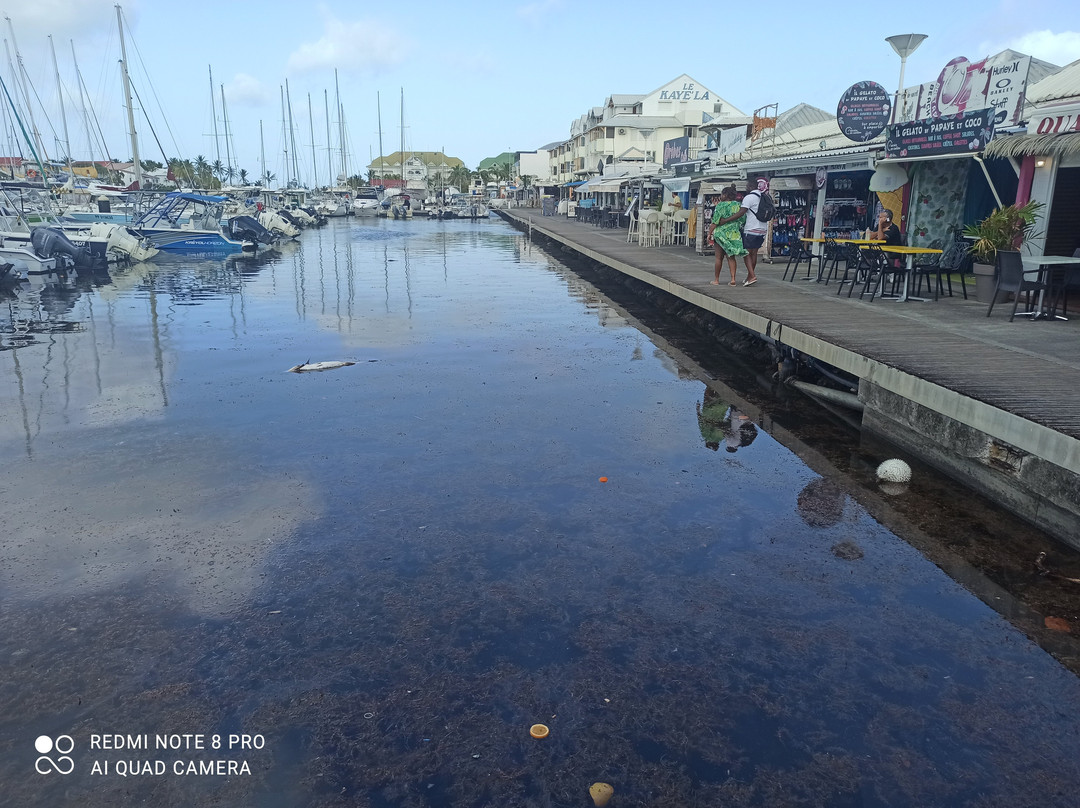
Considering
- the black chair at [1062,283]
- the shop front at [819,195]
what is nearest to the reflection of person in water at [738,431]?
the black chair at [1062,283]

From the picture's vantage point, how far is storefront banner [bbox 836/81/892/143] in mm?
14461

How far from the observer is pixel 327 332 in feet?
47.5

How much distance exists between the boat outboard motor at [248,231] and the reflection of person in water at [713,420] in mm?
28579

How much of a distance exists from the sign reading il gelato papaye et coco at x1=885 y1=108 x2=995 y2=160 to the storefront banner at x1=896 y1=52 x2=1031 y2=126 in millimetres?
376

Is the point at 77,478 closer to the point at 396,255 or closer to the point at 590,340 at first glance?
the point at 590,340

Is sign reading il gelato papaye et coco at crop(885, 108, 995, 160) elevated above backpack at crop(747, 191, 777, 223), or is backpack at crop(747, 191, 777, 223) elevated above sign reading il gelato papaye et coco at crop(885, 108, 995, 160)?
sign reading il gelato papaye et coco at crop(885, 108, 995, 160)

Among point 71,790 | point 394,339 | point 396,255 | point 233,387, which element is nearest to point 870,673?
point 71,790

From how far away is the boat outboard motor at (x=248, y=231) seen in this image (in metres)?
34.6

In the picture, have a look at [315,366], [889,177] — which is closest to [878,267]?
[889,177]

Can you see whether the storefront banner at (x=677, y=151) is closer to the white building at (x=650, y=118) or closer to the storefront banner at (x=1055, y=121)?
the storefront banner at (x=1055, y=121)

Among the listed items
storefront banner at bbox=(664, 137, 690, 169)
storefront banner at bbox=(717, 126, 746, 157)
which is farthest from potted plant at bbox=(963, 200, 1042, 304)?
storefront banner at bbox=(664, 137, 690, 169)

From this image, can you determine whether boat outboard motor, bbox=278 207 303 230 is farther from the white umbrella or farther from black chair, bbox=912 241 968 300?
black chair, bbox=912 241 968 300

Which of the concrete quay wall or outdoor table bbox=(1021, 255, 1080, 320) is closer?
the concrete quay wall

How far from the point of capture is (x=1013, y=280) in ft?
33.0
